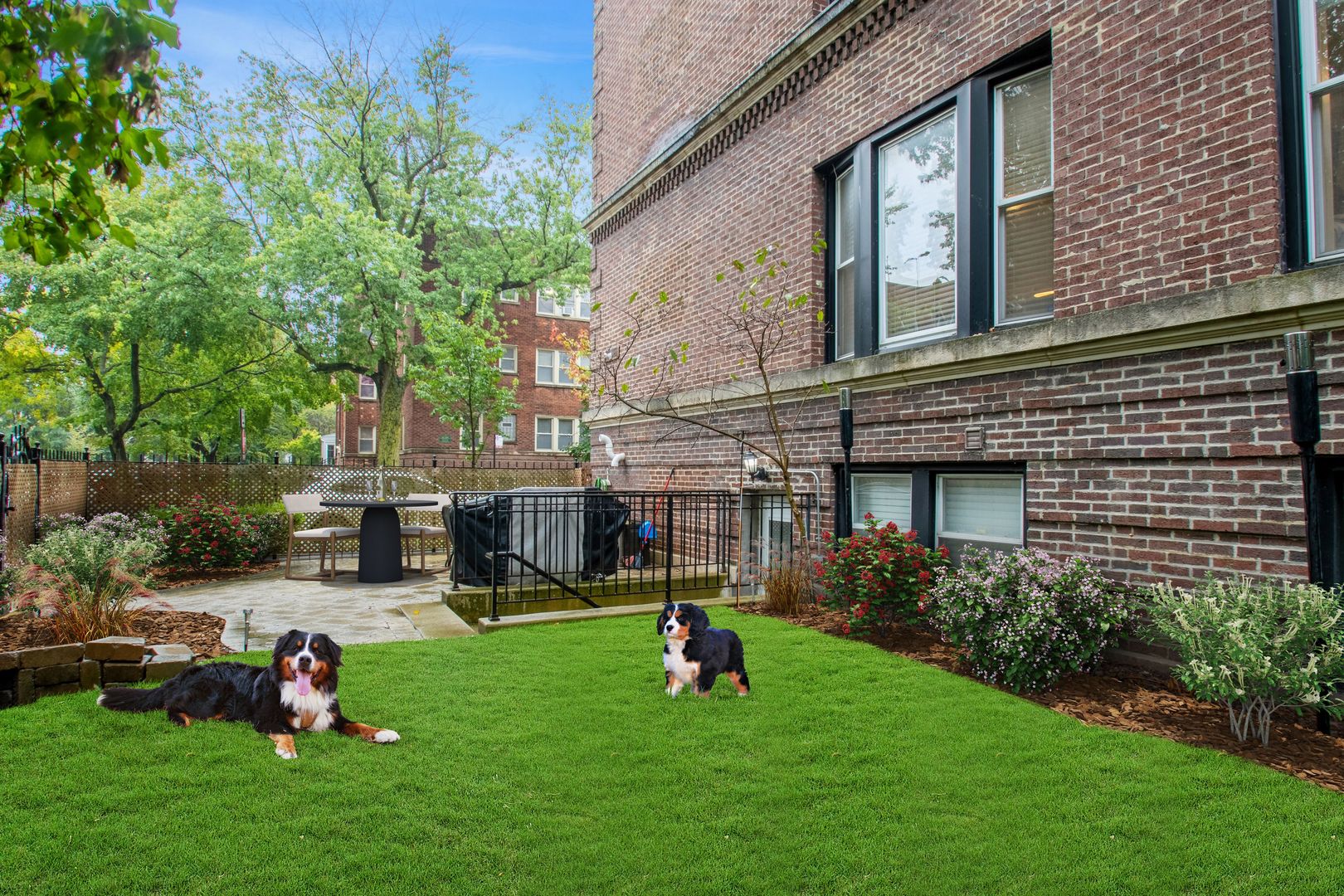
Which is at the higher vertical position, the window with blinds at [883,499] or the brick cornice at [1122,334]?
the brick cornice at [1122,334]

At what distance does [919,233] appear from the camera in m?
7.34

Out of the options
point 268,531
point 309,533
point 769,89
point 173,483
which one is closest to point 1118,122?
point 769,89

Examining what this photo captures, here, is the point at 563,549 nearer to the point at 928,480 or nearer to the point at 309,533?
the point at 928,480

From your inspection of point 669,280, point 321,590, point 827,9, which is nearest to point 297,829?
point 321,590

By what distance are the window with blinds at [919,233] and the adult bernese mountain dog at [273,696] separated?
5714 mm

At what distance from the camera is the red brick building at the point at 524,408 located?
32.6 m

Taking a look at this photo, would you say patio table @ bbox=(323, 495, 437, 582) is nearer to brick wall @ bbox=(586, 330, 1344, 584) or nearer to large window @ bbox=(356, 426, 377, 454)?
brick wall @ bbox=(586, 330, 1344, 584)

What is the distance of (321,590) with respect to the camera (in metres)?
9.81

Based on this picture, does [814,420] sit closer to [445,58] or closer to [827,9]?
[827,9]

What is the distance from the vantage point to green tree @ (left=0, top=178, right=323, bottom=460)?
19281mm

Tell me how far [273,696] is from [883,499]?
5.56m

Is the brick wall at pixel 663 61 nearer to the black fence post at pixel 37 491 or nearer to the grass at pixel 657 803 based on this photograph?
the grass at pixel 657 803

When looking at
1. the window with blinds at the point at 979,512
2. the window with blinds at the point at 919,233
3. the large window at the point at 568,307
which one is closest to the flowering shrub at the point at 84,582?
the window with blinds at the point at 979,512

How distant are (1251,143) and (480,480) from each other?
15908 mm
